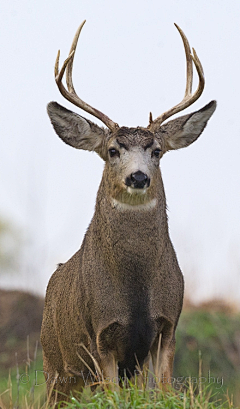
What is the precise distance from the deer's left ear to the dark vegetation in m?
4.07

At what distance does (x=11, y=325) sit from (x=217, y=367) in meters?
4.50

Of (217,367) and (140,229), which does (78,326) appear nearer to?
(140,229)

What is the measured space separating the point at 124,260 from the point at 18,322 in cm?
840

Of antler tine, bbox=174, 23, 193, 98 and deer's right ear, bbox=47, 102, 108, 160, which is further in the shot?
antler tine, bbox=174, 23, 193, 98

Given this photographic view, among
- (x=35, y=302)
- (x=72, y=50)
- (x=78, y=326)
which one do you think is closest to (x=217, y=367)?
(x=35, y=302)

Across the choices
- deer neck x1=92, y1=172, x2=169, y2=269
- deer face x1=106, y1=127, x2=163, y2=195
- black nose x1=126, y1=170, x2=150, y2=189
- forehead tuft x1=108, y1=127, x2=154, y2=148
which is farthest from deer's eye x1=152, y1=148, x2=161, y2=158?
black nose x1=126, y1=170, x2=150, y2=189

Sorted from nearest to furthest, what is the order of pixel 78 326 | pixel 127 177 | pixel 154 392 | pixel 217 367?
pixel 154 392 → pixel 127 177 → pixel 78 326 → pixel 217 367

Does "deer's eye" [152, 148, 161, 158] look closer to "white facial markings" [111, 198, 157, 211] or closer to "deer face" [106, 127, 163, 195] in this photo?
"deer face" [106, 127, 163, 195]

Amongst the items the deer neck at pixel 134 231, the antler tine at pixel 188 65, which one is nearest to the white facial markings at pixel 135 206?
the deer neck at pixel 134 231

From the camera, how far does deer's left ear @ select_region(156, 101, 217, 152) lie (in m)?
6.61

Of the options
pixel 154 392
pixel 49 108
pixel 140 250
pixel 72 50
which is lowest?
pixel 154 392

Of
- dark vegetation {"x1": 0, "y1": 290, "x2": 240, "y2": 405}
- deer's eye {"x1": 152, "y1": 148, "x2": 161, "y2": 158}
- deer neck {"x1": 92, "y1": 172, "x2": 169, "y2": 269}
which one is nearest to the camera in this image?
deer neck {"x1": 92, "y1": 172, "x2": 169, "y2": 269}

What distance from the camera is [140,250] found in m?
6.00

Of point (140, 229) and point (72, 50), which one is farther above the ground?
point (72, 50)
